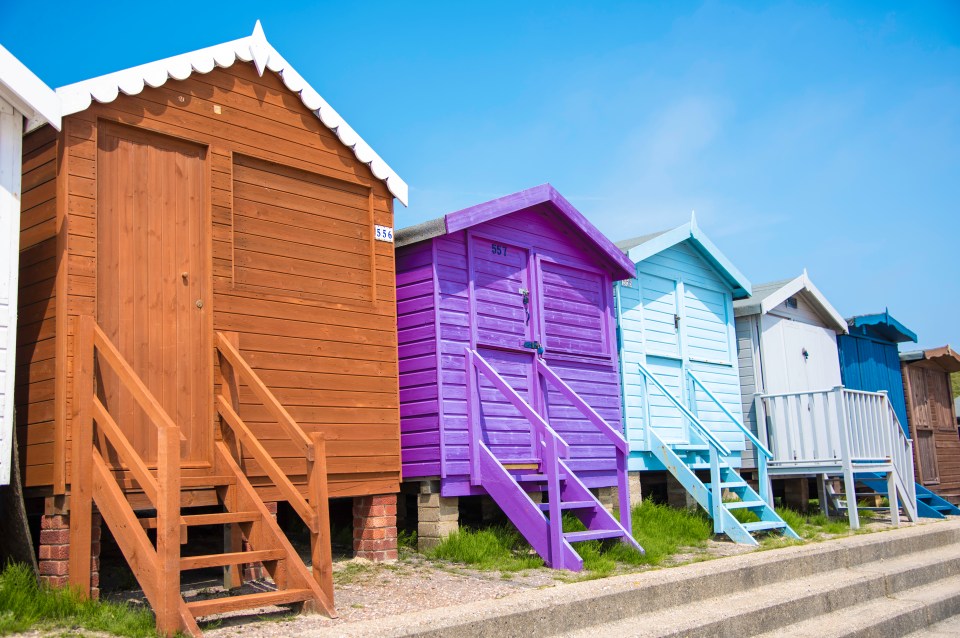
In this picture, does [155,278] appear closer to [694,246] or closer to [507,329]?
[507,329]

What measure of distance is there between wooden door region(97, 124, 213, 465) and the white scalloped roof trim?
33 centimetres

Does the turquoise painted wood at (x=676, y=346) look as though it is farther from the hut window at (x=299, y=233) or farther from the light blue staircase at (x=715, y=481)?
the hut window at (x=299, y=233)

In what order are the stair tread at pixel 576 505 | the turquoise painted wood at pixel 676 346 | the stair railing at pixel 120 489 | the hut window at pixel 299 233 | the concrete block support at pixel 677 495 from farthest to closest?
the concrete block support at pixel 677 495 < the turquoise painted wood at pixel 676 346 < the stair tread at pixel 576 505 < the hut window at pixel 299 233 < the stair railing at pixel 120 489

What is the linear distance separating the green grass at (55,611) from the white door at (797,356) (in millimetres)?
11218

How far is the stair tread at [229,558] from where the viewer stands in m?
5.77

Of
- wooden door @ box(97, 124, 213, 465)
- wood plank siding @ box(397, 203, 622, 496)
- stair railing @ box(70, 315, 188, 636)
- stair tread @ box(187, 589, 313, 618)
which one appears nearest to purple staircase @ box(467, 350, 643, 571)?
wood plank siding @ box(397, 203, 622, 496)

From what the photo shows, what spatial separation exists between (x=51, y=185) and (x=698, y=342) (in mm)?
9375

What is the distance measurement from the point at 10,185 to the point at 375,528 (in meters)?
4.15

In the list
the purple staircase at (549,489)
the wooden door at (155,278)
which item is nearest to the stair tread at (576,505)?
the purple staircase at (549,489)

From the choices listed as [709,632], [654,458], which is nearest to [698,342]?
[654,458]

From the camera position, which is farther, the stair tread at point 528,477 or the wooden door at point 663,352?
the wooden door at point 663,352

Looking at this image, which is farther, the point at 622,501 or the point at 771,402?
the point at 771,402

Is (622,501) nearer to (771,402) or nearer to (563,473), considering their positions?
(563,473)

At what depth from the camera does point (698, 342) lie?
44.9 feet
